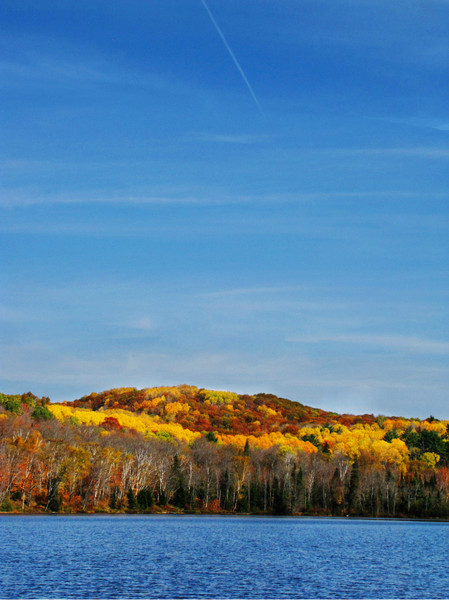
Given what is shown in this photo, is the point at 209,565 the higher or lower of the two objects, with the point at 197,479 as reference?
lower

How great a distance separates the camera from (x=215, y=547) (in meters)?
73.9

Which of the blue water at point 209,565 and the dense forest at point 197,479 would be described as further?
the dense forest at point 197,479

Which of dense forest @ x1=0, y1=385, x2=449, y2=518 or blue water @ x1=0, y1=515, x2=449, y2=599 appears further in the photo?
dense forest @ x1=0, y1=385, x2=449, y2=518

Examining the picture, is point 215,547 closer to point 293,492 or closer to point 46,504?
point 46,504

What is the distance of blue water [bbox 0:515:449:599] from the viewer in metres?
44.6

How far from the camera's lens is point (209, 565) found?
188 ft

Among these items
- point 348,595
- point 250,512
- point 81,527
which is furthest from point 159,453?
point 348,595

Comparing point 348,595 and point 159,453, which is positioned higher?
point 159,453

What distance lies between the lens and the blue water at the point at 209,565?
146 ft

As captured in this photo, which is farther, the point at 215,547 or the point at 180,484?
the point at 180,484

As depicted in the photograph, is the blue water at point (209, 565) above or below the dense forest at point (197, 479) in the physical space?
below

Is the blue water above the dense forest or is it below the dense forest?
below

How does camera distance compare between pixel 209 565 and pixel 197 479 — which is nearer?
pixel 209 565

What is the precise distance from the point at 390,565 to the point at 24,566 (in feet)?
102
